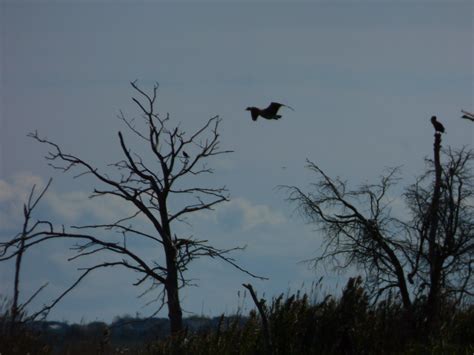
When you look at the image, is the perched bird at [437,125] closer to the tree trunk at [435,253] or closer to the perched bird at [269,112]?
the tree trunk at [435,253]

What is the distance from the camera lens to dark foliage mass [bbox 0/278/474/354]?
14.9 metres

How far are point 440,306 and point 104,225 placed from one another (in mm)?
7299

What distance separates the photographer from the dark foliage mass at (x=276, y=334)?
14898 mm

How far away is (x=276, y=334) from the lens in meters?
16.0

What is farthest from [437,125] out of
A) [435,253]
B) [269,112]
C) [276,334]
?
[276,334]


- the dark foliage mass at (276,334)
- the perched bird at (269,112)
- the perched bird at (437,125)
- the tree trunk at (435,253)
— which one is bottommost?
the dark foliage mass at (276,334)

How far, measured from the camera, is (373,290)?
753 inches

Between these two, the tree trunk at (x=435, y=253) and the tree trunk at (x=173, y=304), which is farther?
the tree trunk at (x=435, y=253)

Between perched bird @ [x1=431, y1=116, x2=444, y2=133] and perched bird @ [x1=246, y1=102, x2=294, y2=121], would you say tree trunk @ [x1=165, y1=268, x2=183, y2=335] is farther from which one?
perched bird @ [x1=431, y1=116, x2=444, y2=133]

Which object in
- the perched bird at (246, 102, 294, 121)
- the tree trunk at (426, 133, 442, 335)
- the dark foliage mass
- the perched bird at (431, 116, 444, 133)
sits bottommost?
the dark foliage mass

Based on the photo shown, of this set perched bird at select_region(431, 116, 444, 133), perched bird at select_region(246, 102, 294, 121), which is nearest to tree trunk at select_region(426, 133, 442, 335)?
perched bird at select_region(431, 116, 444, 133)

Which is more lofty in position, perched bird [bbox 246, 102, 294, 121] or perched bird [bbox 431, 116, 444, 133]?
perched bird [bbox 431, 116, 444, 133]

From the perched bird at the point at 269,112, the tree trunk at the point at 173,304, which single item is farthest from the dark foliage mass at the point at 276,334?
the perched bird at the point at 269,112

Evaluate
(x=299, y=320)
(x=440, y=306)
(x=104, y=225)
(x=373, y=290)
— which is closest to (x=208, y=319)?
(x=299, y=320)
